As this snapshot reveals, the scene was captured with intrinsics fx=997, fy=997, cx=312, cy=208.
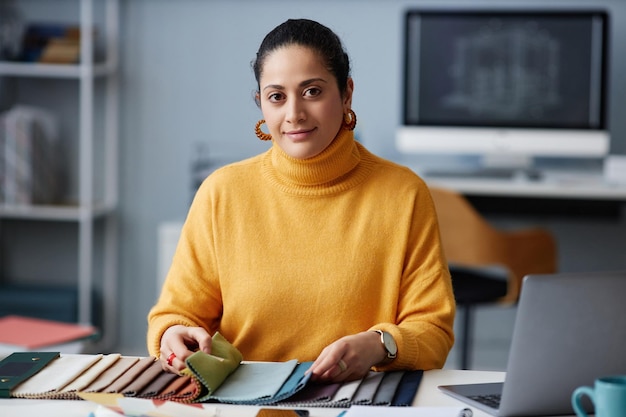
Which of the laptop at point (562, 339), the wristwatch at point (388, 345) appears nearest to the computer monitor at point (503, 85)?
the wristwatch at point (388, 345)

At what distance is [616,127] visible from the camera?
12.1 feet

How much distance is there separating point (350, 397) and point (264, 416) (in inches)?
5.4

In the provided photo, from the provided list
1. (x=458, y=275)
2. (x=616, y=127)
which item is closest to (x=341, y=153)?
(x=458, y=275)

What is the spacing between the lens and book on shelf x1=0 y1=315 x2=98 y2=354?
214 cm

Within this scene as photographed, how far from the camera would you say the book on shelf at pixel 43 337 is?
7.04 feet

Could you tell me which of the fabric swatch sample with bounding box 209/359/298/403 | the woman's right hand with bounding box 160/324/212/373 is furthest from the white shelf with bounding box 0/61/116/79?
the fabric swatch sample with bounding box 209/359/298/403

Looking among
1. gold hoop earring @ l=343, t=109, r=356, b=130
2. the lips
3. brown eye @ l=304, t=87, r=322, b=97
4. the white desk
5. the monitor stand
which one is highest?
brown eye @ l=304, t=87, r=322, b=97

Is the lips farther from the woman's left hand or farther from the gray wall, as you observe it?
the gray wall

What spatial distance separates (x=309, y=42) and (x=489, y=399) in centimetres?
66

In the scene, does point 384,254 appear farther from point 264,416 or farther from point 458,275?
point 458,275

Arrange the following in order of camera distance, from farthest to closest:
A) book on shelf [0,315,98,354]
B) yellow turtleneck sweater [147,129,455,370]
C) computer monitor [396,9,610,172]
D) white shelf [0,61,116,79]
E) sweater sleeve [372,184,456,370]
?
white shelf [0,61,116,79]
computer monitor [396,9,610,172]
book on shelf [0,315,98,354]
yellow turtleneck sweater [147,129,455,370]
sweater sleeve [372,184,456,370]

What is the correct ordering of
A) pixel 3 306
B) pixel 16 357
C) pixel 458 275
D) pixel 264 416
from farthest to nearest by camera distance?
pixel 3 306 → pixel 458 275 → pixel 16 357 → pixel 264 416

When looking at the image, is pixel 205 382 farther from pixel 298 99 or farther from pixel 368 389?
pixel 298 99

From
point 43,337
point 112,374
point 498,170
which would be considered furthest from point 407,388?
point 498,170
